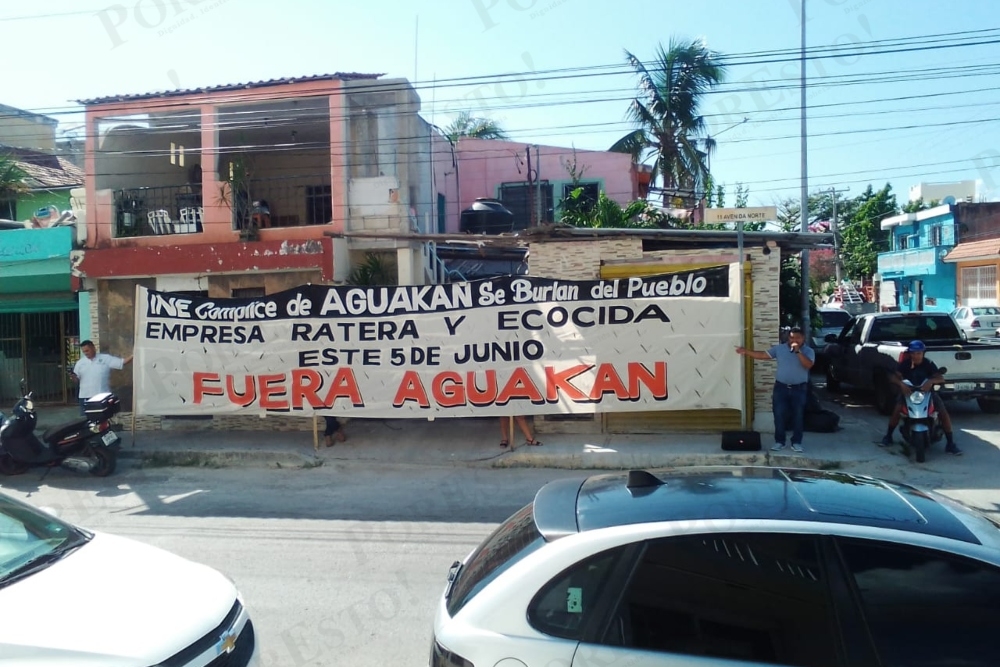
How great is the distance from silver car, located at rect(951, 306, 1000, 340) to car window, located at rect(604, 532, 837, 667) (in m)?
24.6

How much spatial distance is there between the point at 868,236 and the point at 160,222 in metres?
40.6

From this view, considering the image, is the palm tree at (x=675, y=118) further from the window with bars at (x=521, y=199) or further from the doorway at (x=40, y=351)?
the doorway at (x=40, y=351)

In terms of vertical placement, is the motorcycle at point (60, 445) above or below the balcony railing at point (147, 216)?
below

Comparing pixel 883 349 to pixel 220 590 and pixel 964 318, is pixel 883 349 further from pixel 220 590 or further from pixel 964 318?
pixel 964 318

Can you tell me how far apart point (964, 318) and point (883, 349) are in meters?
17.4

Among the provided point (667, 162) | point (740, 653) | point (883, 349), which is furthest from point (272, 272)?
point (667, 162)

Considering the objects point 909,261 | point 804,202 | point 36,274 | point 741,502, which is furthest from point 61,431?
point 909,261

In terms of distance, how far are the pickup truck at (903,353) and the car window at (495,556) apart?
342 inches

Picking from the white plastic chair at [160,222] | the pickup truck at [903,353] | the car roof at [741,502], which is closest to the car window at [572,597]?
the car roof at [741,502]

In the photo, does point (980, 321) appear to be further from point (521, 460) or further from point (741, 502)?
point (741, 502)

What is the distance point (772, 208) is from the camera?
942 centimetres

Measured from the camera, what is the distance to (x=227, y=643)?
11.8 ft

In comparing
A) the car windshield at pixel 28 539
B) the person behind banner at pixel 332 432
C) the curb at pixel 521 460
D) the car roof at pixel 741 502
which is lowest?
the curb at pixel 521 460

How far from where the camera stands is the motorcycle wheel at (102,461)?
973 cm
